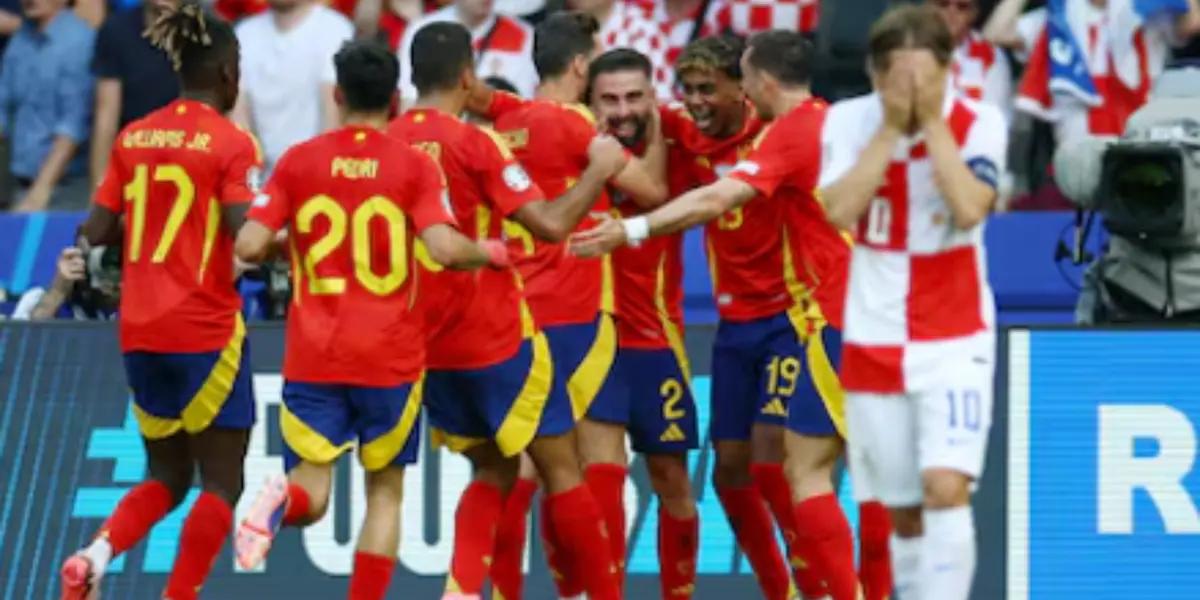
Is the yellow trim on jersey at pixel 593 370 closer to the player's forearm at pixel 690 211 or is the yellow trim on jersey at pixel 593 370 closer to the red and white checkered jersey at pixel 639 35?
the player's forearm at pixel 690 211

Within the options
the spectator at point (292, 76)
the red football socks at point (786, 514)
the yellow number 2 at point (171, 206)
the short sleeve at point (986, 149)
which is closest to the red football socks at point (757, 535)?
the red football socks at point (786, 514)

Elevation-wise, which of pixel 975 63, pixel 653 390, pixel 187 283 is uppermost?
pixel 975 63

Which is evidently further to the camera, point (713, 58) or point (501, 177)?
point (713, 58)

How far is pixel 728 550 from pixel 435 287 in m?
2.37

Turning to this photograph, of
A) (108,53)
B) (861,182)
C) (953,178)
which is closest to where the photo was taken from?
(953,178)

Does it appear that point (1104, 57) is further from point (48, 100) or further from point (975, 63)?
point (48, 100)

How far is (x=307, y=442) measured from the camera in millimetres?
10938

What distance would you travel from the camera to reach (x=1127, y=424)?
12.9 metres

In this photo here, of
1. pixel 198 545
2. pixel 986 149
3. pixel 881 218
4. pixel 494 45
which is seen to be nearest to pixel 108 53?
pixel 494 45

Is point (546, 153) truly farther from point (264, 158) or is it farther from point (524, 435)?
point (264, 158)

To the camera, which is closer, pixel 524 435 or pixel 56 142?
pixel 524 435

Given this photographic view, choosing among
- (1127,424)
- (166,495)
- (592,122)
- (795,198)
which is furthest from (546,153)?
(1127,424)

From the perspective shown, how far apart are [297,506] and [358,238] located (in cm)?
97

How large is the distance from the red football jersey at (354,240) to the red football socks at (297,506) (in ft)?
1.28
